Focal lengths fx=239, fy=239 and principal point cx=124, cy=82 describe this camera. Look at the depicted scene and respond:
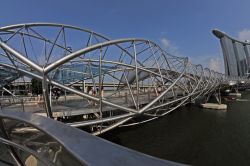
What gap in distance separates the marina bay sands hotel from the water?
140612 mm

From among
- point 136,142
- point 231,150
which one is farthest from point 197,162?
point 136,142

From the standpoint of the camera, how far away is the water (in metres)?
19.5

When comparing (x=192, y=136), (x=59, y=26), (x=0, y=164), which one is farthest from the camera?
(x=59, y=26)

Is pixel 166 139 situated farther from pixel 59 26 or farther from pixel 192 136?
pixel 59 26

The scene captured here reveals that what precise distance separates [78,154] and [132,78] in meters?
66.7

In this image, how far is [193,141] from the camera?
2538cm

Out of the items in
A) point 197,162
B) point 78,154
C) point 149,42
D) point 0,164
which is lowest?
point 197,162

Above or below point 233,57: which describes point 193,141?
below

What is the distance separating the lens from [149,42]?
1134 inches

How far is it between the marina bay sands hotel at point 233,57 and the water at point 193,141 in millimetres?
140612

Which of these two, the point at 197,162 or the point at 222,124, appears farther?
the point at 222,124

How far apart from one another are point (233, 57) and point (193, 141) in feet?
532

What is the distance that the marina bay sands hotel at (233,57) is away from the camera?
542 feet

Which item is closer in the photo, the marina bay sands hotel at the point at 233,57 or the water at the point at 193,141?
the water at the point at 193,141
